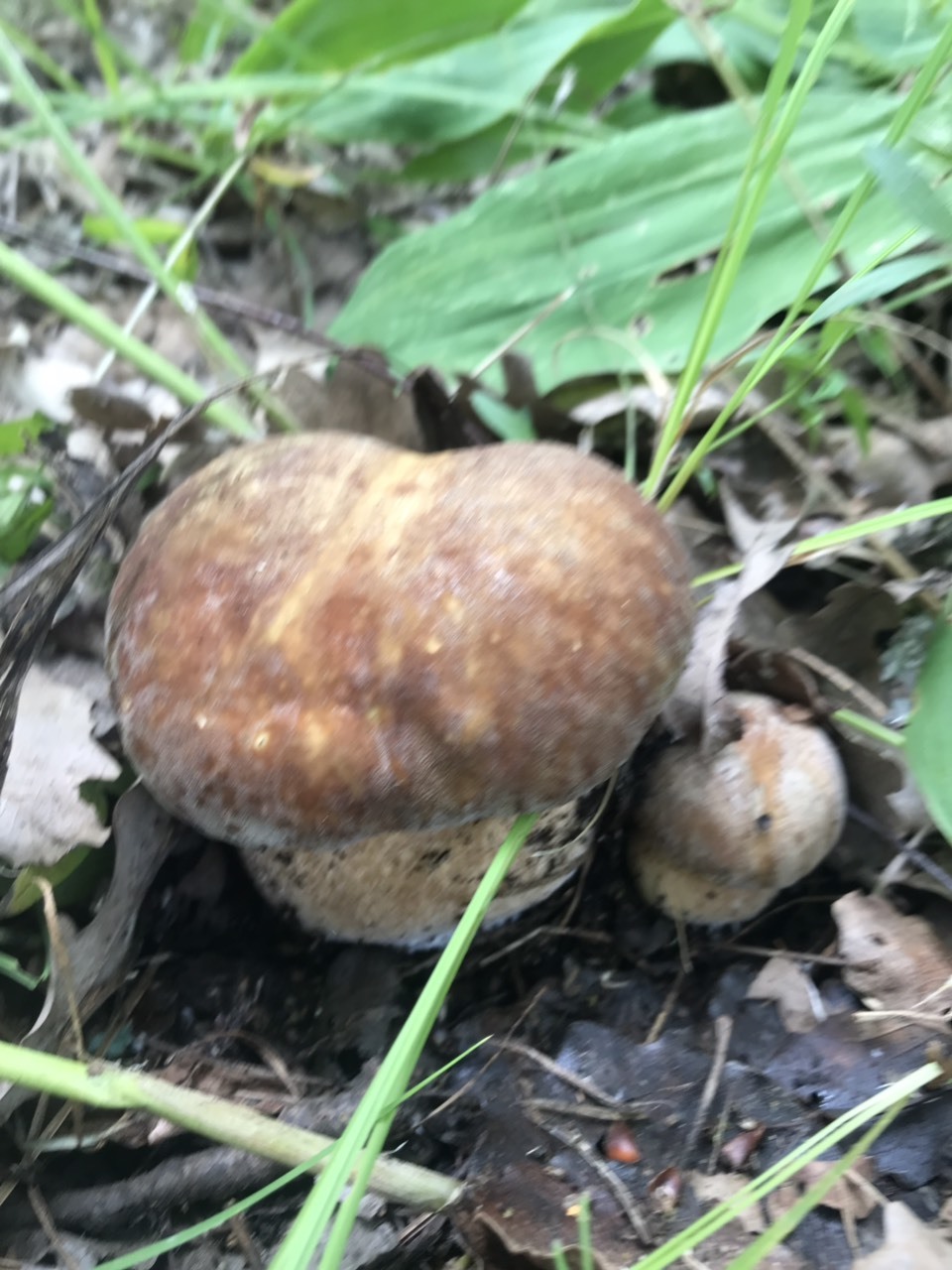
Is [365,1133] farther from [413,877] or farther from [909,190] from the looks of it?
[909,190]

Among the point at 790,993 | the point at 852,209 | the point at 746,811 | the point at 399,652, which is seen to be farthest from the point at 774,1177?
the point at 852,209

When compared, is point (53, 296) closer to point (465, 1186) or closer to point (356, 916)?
point (356, 916)

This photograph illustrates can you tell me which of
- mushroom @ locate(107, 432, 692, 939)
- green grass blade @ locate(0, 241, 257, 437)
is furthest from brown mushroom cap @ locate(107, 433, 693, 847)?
green grass blade @ locate(0, 241, 257, 437)

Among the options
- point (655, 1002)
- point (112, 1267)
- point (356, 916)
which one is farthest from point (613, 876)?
point (112, 1267)

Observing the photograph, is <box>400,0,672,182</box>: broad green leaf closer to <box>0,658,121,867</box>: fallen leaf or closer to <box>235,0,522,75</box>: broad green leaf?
<box>235,0,522,75</box>: broad green leaf

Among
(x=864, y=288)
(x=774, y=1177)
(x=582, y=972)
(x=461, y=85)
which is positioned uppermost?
(x=461, y=85)

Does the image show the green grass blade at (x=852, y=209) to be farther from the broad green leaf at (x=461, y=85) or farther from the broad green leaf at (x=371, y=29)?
the broad green leaf at (x=371, y=29)
